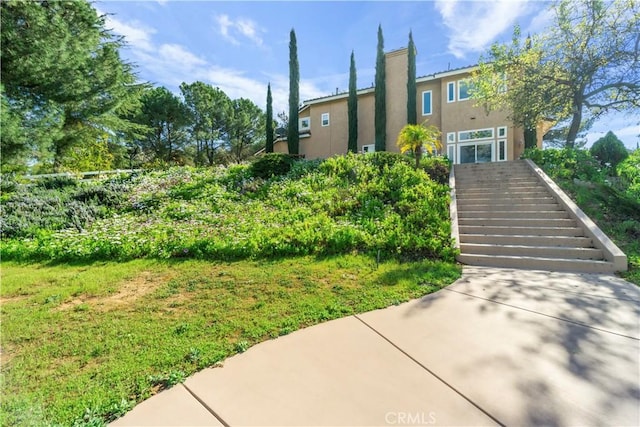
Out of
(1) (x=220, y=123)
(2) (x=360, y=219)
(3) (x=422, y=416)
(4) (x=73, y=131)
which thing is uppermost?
(1) (x=220, y=123)

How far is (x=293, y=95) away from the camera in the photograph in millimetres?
22094

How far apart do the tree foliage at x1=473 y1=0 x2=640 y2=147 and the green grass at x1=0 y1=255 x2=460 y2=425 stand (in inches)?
478

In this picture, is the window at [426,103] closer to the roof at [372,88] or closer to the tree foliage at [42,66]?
the roof at [372,88]

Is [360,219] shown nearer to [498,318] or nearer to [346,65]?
[498,318]

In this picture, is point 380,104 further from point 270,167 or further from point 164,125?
point 164,125

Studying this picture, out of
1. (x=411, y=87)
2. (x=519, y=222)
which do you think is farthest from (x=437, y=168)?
(x=411, y=87)

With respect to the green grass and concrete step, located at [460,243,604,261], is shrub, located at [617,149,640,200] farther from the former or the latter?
the green grass

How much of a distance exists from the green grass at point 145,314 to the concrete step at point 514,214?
9.94 feet

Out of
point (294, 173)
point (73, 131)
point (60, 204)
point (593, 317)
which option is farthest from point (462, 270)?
point (73, 131)

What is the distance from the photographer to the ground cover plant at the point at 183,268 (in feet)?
8.13

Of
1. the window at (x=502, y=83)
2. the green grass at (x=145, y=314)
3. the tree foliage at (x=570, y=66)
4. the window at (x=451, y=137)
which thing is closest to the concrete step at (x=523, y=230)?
the green grass at (x=145, y=314)

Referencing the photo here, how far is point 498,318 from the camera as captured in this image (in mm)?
3338

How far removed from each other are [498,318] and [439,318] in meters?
0.68

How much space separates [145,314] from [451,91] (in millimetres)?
19364
